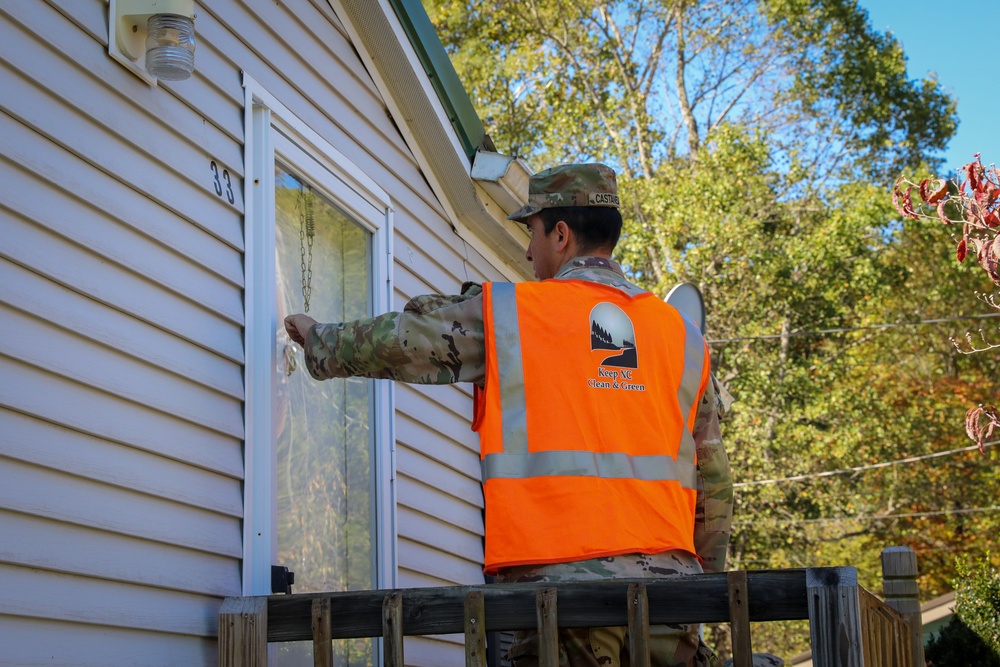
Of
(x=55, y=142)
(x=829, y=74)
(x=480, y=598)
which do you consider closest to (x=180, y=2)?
(x=55, y=142)

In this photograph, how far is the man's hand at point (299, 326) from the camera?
3913 mm

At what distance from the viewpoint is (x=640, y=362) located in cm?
369

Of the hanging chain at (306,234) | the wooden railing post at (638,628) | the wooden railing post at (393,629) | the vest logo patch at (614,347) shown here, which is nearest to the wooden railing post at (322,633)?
the wooden railing post at (393,629)

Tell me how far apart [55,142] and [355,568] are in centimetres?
238

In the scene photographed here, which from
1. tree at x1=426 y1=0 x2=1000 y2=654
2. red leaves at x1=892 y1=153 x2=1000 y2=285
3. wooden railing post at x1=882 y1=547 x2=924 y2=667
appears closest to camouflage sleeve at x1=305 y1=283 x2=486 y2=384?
red leaves at x1=892 y1=153 x2=1000 y2=285

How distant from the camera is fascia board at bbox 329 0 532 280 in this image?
562 cm

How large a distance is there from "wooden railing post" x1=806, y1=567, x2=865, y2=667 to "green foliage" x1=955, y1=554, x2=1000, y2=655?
8.23m

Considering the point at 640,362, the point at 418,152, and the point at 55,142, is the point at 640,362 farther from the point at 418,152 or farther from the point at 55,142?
the point at 418,152

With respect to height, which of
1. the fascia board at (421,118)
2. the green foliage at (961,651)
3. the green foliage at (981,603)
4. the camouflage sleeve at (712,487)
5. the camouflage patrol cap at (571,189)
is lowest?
the green foliage at (961,651)

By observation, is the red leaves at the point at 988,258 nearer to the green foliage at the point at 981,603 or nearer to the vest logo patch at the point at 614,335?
the vest logo patch at the point at 614,335

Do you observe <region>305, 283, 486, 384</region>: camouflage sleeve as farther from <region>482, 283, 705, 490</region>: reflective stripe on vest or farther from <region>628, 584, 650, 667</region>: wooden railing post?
<region>628, 584, 650, 667</region>: wooden railing post

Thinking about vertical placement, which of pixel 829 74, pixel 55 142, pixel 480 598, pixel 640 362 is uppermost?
pixel 829 74

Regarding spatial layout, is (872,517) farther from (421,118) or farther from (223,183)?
(223,183)

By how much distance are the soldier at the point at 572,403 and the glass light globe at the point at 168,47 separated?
879 mm
